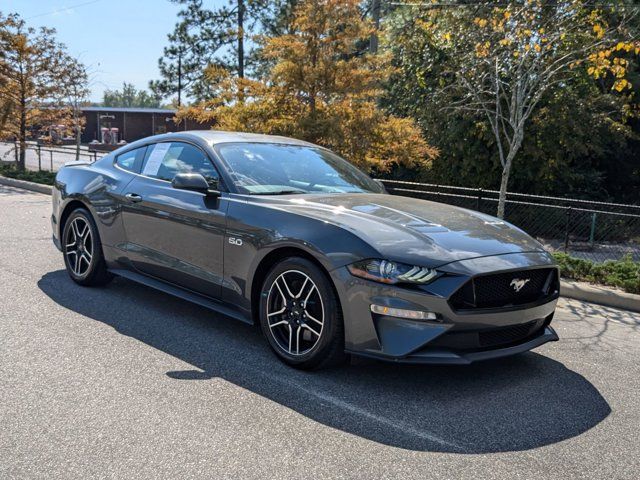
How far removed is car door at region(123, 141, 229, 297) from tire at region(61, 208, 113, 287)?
21.5 inches

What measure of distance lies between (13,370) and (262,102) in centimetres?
746

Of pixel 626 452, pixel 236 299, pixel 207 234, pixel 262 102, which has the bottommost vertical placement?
pixel 626 452

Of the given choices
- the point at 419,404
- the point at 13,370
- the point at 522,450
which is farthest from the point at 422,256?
the point at 13,370

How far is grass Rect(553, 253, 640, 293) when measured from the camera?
23.3ft

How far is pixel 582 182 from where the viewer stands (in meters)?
14.6

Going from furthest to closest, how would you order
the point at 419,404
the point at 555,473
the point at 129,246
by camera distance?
the point at 129,246 → the point at 419,404 → the point at 555,473

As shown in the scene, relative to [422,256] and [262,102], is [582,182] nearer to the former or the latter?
[262,102]

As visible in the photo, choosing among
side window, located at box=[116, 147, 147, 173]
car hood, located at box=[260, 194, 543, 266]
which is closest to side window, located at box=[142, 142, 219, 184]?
side window, located at box=[116, 147, 147, 173]

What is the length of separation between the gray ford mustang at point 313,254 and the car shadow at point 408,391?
250mm

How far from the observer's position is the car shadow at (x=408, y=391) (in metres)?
3.36

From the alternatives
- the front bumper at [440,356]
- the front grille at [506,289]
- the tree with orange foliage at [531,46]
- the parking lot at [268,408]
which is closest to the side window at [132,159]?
the parking lot at [268,408]

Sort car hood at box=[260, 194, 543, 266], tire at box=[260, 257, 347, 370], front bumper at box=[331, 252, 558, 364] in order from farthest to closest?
tire at box=[260, 257, 347, 370] → car hood at box=[260, 194, 543, 266] → front bumper at box=[331, 252, 558, 364]

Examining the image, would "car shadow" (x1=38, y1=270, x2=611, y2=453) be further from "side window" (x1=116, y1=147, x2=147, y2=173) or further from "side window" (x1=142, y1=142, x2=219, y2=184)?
"side window" (x1=116, y1=147, x2=147, y2=173)

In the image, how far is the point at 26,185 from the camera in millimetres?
16031
